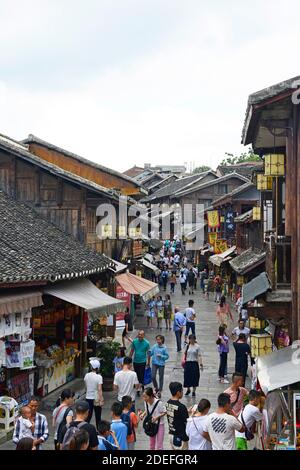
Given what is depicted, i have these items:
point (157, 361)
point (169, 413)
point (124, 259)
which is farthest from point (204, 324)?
point (169, 413)

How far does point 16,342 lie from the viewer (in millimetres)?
14336

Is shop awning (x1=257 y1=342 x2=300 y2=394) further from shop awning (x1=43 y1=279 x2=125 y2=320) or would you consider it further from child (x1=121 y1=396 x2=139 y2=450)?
shop awning (x1=43 y1=279 x2=125 y2=320)

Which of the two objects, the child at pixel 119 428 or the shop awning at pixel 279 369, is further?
the shop awning at pixel 279 369

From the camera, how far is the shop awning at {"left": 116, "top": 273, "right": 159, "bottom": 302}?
927 inches

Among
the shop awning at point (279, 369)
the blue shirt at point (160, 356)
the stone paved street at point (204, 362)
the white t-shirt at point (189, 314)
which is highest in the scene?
the white t-shirt at point (189, 314)

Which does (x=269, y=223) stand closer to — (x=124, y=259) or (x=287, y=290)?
(x=287, y=290)

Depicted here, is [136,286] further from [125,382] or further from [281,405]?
[281,405]

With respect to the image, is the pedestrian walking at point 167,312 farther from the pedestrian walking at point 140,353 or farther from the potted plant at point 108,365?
the pedestrian walking at point 140,353

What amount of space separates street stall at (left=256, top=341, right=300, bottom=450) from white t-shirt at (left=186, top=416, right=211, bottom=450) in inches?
63.4

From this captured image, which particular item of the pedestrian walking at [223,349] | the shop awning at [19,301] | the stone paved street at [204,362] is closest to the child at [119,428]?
the stone paved street at [204,362]

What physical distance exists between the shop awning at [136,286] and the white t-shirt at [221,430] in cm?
1423

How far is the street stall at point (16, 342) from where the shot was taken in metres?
13.6

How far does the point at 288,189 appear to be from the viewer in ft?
44.5

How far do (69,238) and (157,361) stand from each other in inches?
281
